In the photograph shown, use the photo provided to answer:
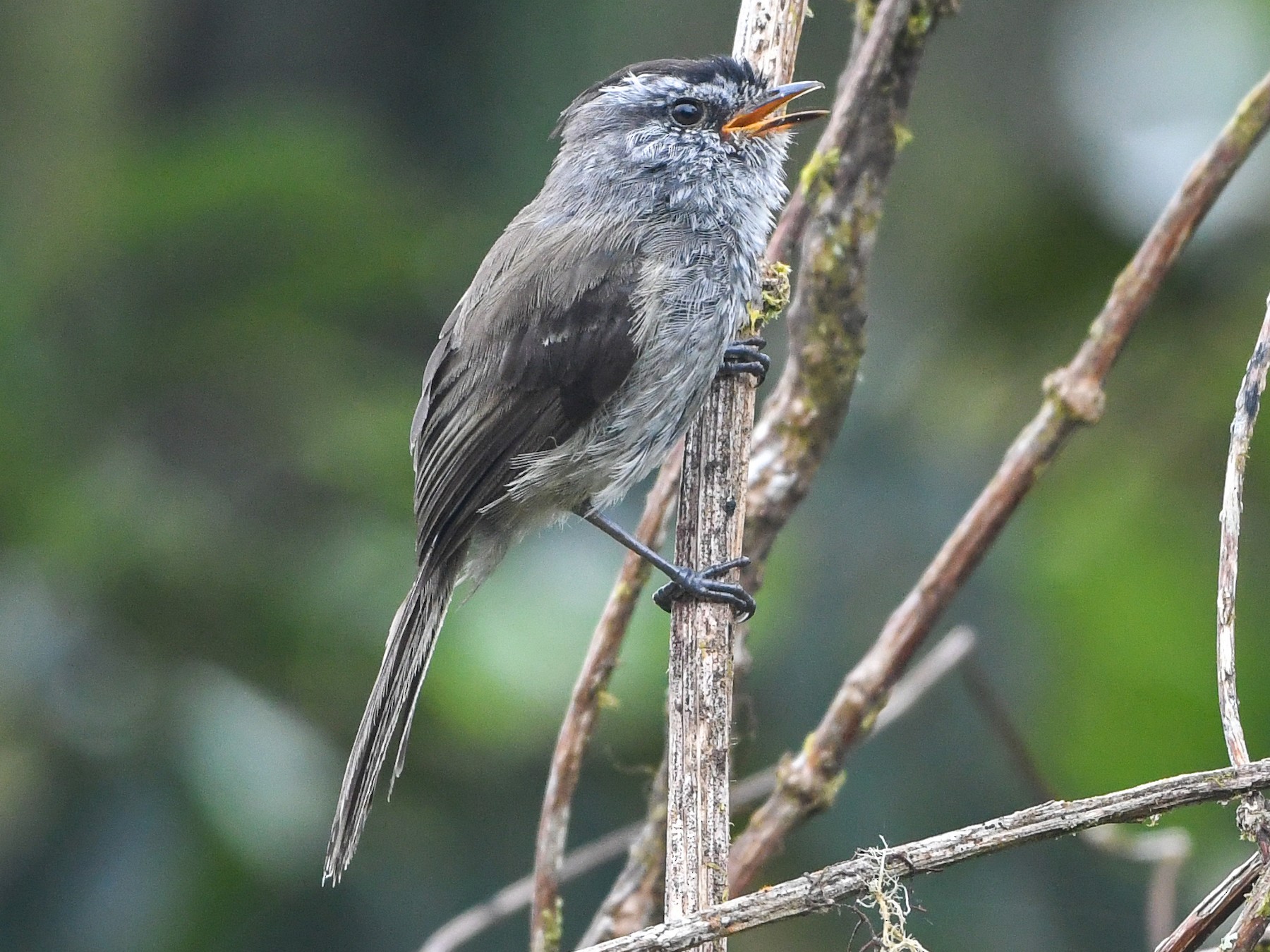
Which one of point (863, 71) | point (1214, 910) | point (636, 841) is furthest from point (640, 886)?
point (863, 71)

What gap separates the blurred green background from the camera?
13.2ft

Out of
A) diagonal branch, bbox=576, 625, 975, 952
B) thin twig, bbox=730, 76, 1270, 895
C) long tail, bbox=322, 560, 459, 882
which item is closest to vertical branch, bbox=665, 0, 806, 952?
thin twig, bbox=730, 76, 1270, 895

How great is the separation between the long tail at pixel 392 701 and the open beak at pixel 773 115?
1240mm

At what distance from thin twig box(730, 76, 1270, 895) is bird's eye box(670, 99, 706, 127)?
1151 mm

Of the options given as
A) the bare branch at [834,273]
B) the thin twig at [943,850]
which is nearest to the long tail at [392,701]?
the bare branch at [834,273]

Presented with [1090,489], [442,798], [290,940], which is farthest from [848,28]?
[290,940]

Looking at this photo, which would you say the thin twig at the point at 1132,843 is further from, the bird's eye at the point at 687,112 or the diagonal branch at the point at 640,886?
the bird's eye at the point at 687,112

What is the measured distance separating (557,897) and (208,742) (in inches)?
55.8

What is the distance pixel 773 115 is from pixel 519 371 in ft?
2.79

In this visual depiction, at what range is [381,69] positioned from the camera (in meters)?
6.69

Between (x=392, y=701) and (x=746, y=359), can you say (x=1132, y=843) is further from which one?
(x=392, y=701)

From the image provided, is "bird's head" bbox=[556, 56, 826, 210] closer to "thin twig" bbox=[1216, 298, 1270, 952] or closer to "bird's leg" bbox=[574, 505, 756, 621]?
"bird's leg" bbox=[574, 505, 756, 621]

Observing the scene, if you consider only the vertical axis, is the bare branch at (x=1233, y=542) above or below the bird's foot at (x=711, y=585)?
below

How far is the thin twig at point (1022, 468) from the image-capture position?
286 centimetres
